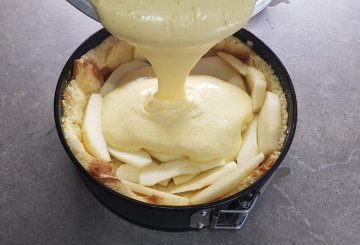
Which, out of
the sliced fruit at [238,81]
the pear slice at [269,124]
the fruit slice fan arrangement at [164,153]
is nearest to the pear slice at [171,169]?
the fruit slice fan arrangement at [164,153]

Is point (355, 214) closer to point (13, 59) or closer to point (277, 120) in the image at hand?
point (277, 120)

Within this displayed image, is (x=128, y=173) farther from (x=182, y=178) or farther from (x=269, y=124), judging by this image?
(x=269, y=124)

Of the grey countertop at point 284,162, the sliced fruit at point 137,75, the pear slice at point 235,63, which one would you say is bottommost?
the grey countertop at point 284,162

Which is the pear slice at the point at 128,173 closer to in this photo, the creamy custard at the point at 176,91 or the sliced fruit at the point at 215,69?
the creamy custard at the point at 176,91

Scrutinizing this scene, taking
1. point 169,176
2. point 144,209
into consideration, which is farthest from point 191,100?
point 144,209

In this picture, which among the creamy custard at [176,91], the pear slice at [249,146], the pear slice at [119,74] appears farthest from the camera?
the pear slice at [119,74]

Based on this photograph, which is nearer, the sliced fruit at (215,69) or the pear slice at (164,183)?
the pear slice at (164,183)
